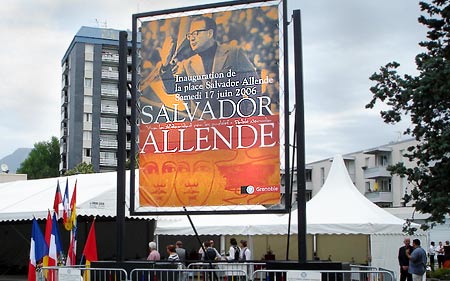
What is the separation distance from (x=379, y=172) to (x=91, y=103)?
125 ft

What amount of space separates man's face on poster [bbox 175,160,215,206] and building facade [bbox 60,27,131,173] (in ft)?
254

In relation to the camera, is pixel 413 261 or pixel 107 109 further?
pixel 107 109

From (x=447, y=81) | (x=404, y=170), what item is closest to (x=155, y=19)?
(x=447, y=81)

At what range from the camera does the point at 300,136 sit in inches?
357

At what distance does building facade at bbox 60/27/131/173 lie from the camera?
8662 cm

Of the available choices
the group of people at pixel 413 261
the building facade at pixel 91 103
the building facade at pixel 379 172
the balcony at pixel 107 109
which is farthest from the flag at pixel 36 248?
the balcony at pixel 107 109

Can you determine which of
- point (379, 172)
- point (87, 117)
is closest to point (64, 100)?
point (87, 117)

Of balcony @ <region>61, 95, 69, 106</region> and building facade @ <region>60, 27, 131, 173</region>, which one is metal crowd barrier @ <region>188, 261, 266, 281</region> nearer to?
building facade @ <region>60, 27, 131, 173</region>

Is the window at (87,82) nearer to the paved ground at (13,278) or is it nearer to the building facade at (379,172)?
the building facade at (379,172)

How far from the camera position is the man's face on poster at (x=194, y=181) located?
948cm

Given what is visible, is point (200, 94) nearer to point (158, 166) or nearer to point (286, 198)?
point (158, 166)

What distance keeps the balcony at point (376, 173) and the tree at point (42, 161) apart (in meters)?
40.6

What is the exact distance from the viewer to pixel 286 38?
9195 mm

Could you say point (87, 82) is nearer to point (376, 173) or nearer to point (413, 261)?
point (376, 173)
